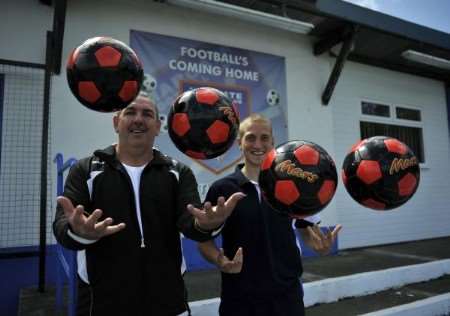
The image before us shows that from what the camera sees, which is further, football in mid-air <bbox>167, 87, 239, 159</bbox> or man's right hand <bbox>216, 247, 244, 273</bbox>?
football in mid-air <bbox>167, 87, 239, 159</bbox>

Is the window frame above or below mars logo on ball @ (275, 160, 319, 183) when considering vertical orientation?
above

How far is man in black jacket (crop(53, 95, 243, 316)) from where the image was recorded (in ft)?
5.18

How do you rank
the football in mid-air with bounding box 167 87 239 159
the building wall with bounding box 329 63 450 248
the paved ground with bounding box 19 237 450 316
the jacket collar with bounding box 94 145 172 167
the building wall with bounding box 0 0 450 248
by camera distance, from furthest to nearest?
the building wall with bounding box 329 63 450 248 < the building wall with bounding box 0 0 450 248 < the paved ground with bounding box 19 237 450 316 < the football in mid-air with bounding box 167 87 239 159 < the jacket collar with bounding box 94 145 172 167

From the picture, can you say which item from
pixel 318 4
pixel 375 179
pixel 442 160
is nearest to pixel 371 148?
pixel 375 179

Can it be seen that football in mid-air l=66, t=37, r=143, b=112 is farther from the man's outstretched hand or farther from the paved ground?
the paved ground

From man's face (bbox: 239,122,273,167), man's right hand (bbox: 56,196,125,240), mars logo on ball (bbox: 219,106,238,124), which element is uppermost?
mars logo on ball (bbox: 219,106,238,124)

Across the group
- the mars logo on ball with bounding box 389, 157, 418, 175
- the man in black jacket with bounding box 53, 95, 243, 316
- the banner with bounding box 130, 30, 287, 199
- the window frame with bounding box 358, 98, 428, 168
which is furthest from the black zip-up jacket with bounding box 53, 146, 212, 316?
the window frame with bounding box 358, 98, 428, 168

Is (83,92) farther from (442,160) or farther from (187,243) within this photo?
(442,160)

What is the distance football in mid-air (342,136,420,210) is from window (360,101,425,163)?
18.7 feet

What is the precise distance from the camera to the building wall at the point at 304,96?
4477mm

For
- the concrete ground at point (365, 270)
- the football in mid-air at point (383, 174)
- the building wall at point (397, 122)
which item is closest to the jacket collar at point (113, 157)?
the football in mid-air at point (383, 174)

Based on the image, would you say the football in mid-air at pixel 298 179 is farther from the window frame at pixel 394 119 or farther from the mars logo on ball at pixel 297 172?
the window frame at pixel 394 119

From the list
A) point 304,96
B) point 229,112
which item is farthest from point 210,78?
point 229,112

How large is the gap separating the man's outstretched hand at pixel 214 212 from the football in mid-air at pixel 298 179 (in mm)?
180
